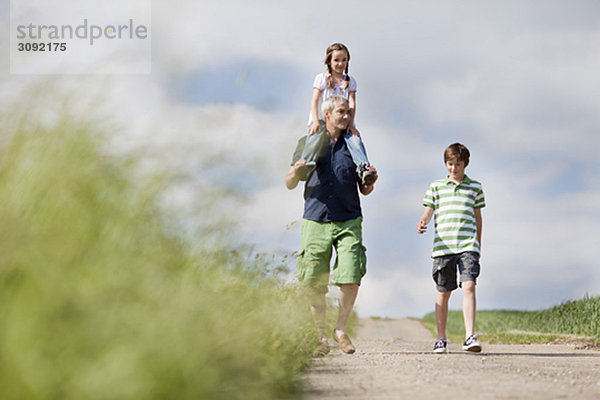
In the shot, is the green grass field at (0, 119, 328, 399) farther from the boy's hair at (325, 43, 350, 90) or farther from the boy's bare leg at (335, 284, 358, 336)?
the boy's hair at (325, 43, 350, 90)

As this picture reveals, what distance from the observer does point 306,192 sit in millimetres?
6129

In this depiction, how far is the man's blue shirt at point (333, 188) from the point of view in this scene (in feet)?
19.4

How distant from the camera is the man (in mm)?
5762

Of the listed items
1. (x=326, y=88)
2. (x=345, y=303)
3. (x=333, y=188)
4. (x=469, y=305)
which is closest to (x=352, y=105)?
(x=326, y=88)

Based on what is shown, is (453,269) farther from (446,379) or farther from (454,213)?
(446,379)

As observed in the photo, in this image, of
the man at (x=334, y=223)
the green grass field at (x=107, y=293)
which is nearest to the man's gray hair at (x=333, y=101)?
the man at (x=334, y=223)

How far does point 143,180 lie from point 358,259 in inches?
121

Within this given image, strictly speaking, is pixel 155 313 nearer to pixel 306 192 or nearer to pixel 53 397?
pixel 53 397

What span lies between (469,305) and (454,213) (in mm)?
945

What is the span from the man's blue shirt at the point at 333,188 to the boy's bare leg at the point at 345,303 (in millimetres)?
598

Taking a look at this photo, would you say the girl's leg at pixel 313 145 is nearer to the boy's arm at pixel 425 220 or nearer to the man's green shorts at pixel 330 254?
the man's green shorts at pixel 330 254

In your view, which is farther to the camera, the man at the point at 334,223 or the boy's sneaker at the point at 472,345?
the boy's sneaker at the point at 472,345

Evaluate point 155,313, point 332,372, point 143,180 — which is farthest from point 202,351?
point 332,372

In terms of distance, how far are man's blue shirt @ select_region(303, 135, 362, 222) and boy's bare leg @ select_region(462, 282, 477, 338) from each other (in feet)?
5.42
